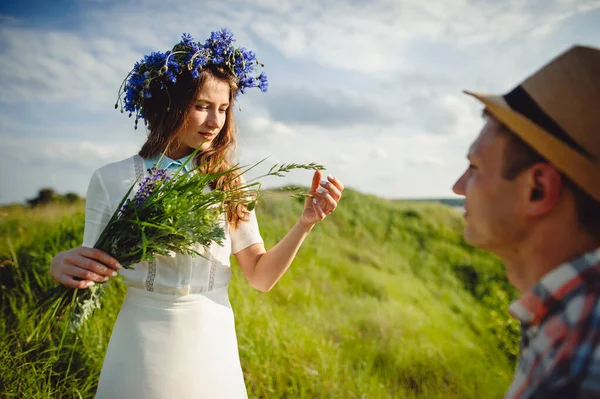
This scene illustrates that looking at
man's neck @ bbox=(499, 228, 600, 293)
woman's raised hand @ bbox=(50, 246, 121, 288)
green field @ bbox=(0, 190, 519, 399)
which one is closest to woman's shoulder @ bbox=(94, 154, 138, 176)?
woman's raised hand @ bbox=(50, 246, 121, 288)

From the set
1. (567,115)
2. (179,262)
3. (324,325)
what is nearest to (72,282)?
(179,262)

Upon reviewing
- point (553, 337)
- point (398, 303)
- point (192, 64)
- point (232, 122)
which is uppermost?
point (192, 64)

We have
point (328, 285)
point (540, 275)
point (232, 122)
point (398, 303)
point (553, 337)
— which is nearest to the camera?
point (553, 337)

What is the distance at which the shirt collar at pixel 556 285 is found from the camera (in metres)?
0.94

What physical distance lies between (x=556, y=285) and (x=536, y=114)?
0.39 metres

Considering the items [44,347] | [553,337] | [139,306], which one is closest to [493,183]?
[553,337]

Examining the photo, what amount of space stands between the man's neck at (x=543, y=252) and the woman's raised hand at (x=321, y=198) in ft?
3.37

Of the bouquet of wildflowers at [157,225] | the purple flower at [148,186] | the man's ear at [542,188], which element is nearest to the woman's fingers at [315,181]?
the bouquet of wildflowers at [157,225]

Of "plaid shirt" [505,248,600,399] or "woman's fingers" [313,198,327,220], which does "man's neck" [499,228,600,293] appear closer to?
"plaid shirt" [505,248,600,399]

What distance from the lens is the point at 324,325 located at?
209 inches

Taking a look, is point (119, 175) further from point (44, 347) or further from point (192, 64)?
point (44, 347)

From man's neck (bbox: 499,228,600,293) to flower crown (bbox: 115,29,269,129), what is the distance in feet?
5.64

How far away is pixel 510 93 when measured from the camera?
1.13 metres

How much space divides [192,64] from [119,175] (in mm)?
663
